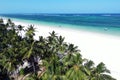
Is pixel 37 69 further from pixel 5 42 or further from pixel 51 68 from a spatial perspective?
pixel 51 68

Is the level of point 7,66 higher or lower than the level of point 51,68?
lower

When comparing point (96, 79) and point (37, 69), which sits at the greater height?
point (96, 79)

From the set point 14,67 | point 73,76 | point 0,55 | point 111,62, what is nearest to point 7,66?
point 14,67

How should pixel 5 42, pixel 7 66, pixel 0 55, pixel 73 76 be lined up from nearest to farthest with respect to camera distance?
pixel 73 76 → pixel 7 66 → pixel 0 55 → pixel 5 42

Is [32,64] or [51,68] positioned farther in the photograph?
[32,64]

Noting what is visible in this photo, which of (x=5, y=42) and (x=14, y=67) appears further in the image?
(x=5, y=42)

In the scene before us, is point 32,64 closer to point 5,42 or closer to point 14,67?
point 14,67

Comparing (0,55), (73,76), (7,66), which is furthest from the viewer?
(0,55)

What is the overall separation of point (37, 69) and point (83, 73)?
1864 cm

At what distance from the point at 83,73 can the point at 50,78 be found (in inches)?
164

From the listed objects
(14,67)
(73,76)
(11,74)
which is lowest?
(11,74)

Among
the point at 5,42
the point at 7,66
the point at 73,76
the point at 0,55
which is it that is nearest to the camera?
the point at 73,76

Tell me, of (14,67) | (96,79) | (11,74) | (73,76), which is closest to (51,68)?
(73,76)

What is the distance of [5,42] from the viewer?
Result: 182ft
